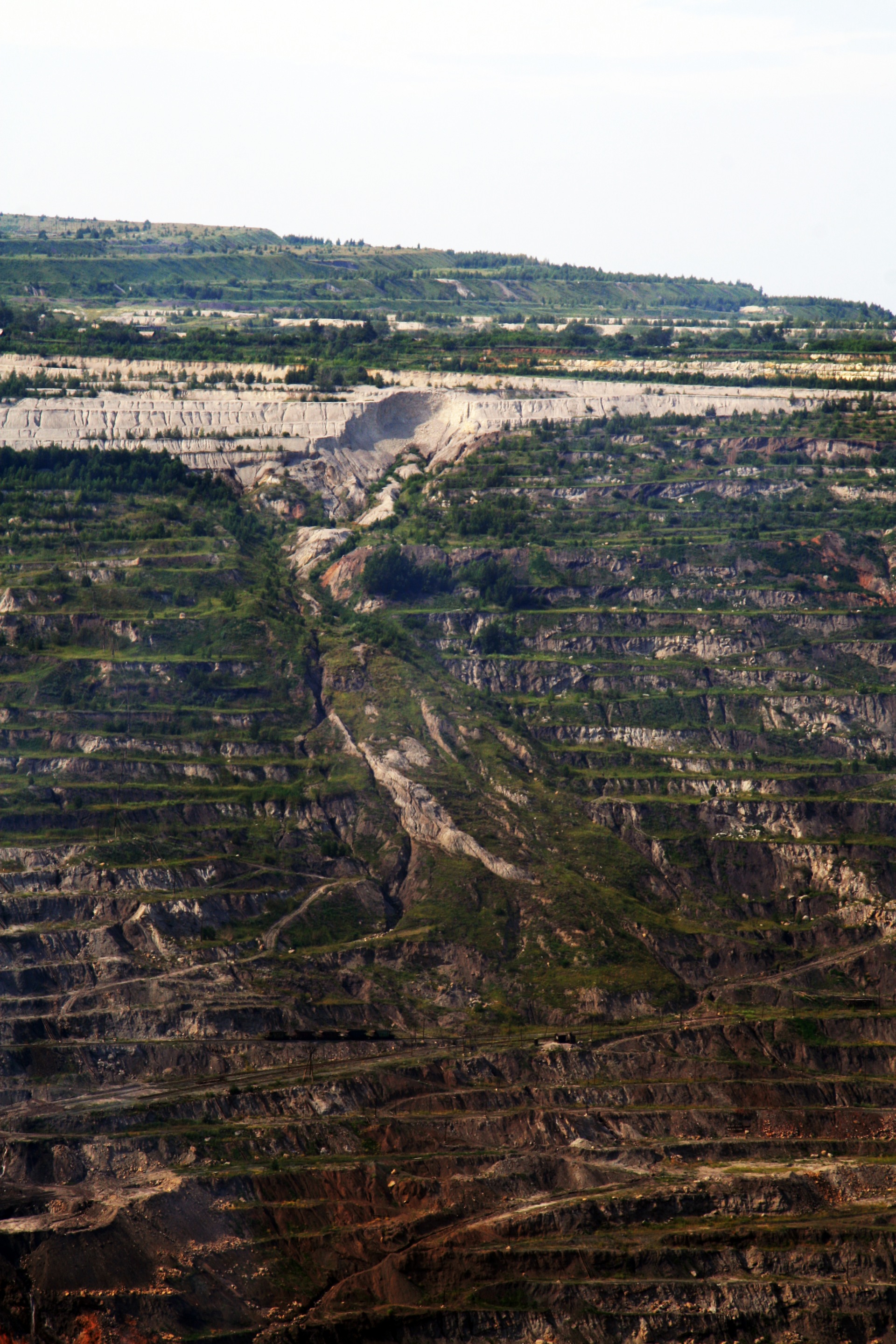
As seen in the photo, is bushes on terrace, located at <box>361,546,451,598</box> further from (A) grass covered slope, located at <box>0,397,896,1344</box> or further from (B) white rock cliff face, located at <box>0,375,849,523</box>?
(B) white rock cliff face, located at <box>0,375,849,523</box>

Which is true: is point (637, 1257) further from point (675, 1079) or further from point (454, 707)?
point (454, 707)

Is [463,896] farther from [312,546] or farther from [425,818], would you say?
[312,546]

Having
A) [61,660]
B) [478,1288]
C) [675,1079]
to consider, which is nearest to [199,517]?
[61,660]

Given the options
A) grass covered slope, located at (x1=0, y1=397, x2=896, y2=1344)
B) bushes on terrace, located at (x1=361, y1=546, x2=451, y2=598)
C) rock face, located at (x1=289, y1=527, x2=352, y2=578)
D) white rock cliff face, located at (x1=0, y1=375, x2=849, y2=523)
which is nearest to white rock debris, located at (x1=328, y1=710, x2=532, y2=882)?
grass covered slope, located at (x1=0, y1=397, x2=896, y2=1344)

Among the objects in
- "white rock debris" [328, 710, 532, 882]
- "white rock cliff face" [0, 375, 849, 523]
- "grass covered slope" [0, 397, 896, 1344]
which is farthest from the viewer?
"white rock cliff face" [0, 375, 849, 523]

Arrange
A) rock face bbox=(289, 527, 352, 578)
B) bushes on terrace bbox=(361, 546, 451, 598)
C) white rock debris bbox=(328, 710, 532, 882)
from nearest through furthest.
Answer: white rock debris bbox=(328, 710, 532, 882) → bushes on terrace bbox=(361, 546, 451, 598) → rock face bbox=(289, 527, 352, 578)

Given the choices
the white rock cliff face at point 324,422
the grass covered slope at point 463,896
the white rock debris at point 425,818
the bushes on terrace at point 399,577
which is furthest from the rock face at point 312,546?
the white rock debris at point 425,818

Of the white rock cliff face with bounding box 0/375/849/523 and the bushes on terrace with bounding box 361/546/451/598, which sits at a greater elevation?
the white rock cliff face with bounding box 0/375/849/523

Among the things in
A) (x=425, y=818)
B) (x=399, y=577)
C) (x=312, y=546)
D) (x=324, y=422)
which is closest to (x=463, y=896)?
(x=425, y=818)

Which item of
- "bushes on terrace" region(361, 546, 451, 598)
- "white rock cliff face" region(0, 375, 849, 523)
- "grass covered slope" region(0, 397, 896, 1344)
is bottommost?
"grass covered slope" region(0, 397, 896, 1344)
